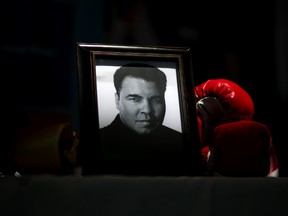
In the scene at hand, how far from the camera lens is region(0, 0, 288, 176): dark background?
4.31 feet

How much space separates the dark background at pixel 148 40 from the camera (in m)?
1.31

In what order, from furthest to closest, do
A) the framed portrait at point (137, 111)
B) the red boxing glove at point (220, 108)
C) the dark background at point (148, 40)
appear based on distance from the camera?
the dark background at point (148, 40), the red boxing glove at point (220, 108), the framed portrait at point (137, 111)

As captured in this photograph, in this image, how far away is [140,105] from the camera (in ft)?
2.86

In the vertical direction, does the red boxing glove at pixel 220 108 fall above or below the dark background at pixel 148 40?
below

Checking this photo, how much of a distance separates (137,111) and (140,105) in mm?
13

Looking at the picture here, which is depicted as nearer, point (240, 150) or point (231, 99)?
point (240, 150)

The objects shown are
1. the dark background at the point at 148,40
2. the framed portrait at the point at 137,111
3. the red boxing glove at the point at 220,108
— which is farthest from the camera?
the dark background at the point at 148,40

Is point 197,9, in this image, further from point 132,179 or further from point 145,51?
point 132,179

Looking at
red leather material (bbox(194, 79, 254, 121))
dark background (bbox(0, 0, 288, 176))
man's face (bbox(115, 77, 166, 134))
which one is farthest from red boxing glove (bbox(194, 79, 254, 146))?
dark background (bbox(0, 0, 288, 176))

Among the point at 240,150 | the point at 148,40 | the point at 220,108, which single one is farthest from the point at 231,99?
the point at 148,40

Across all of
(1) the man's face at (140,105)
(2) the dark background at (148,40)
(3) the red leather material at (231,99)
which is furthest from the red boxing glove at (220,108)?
(2) the dark background at (148,40)

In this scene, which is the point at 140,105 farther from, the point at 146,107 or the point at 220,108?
the point at 220,108

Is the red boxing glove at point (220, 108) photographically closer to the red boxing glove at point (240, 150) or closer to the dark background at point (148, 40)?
the red boxing glove at point (240, 150)

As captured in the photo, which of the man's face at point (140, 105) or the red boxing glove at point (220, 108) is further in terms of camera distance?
the red boxing glove at point (220, 108)
